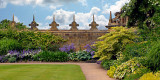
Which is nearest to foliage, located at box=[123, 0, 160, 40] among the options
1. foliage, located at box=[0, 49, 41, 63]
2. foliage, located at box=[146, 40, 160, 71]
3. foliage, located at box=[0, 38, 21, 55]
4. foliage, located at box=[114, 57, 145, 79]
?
foliage, located at box=[114, 57, 145, 79]

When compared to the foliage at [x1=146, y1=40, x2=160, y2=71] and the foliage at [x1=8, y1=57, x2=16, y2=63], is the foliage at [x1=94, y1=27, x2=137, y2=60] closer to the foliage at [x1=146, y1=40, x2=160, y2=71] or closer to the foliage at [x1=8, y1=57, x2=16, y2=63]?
the foliage at [x1=146, y1=40, x2=160, y2=71]

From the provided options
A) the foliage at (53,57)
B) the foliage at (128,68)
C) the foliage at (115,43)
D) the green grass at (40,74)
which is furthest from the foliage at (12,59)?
the foliage at (128,68)

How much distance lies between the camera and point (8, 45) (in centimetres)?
1700

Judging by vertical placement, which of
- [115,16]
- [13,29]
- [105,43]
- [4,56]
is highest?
[115,16]

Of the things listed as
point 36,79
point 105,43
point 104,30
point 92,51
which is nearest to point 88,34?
point 104,30

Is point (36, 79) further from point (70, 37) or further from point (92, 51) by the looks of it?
point (70, 37)

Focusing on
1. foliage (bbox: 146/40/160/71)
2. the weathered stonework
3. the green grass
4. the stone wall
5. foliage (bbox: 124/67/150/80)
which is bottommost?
the green grass

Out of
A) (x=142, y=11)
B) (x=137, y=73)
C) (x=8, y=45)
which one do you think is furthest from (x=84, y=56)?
(x=137, y=73)

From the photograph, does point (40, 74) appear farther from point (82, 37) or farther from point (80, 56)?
point (82, 37)

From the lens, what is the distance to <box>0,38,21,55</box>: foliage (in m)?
16.8

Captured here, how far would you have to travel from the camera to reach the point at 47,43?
61.1ft

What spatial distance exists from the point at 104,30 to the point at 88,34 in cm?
178

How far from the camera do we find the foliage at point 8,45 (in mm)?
16828

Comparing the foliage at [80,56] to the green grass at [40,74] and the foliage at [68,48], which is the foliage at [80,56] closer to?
the foliage at [68,48]
